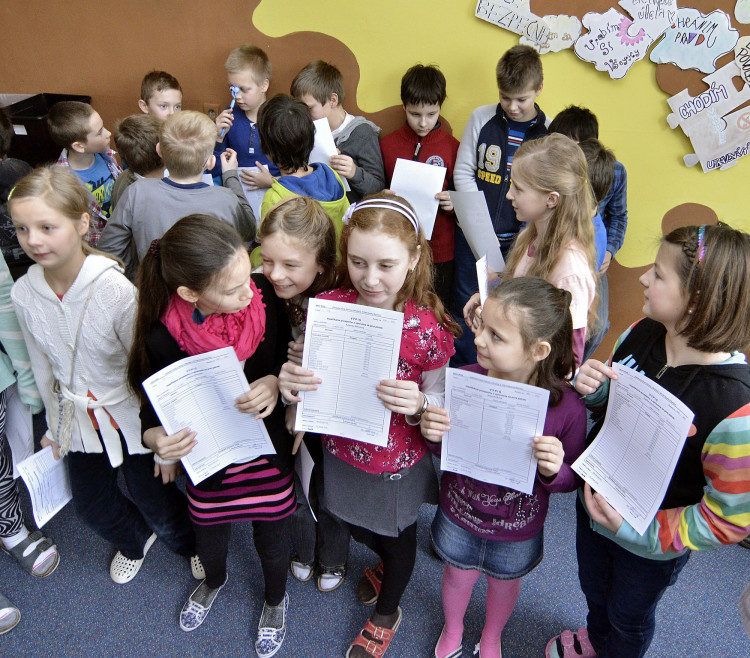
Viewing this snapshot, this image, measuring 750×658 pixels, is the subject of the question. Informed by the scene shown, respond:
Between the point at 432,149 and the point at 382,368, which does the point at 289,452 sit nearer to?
the point at 382,368

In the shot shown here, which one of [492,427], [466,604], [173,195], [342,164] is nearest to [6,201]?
[173,195]

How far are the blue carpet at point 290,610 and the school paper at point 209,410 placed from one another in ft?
2.53

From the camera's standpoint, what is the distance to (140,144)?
7.23 feet

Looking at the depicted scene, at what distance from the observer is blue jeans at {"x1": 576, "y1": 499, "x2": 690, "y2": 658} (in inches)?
53.2

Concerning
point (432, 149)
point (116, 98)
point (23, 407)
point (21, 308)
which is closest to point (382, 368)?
point (21, 308)

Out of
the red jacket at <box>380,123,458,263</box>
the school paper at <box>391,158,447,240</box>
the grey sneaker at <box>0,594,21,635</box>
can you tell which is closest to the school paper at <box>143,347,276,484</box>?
the grey sneaker at <box>0,594,21,635</box>

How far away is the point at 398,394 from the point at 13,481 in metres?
1.61

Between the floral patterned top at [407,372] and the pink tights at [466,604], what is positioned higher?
the floral patterned top at [407,372]

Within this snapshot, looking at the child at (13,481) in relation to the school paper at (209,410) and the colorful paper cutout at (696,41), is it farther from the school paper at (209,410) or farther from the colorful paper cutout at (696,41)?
the colorful paper cutout at (696,41)

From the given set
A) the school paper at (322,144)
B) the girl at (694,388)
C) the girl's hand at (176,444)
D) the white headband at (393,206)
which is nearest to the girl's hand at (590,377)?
the girl at (694,388)

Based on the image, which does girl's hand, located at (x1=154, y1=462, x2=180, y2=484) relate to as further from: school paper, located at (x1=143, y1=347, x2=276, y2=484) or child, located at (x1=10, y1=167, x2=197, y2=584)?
school paper, located at (x1=143, y1=347, x2=276, y2=484)

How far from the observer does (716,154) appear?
2670 millimetres

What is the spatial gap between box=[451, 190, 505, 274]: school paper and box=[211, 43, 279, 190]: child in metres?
1.07

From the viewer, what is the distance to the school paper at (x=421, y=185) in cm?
248
